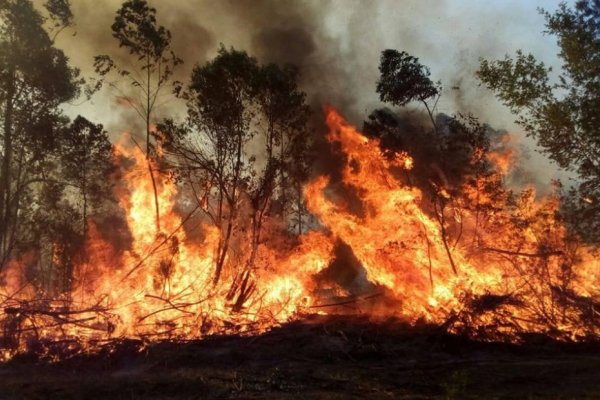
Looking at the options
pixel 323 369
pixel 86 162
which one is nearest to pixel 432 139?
pixel 323 369

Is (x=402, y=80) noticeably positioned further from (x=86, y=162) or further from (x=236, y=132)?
(x=86, y=162)

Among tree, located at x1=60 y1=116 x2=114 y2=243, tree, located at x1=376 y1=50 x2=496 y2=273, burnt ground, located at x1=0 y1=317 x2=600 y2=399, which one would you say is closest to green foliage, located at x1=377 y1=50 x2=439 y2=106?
tree, located at x1=376 y1=50 x2=496 y2=273

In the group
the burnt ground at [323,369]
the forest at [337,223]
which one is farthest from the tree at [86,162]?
the burnt ground at [323,369]

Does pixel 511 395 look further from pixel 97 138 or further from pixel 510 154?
pixel 97 138

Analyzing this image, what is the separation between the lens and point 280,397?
29.7 feet

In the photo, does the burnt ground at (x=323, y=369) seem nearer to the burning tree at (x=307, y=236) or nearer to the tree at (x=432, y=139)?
the burning tree at (x=307, y=236)

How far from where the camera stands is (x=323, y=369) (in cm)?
1132

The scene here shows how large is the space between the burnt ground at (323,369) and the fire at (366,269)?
3.37 feet

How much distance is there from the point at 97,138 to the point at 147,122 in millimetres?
7910

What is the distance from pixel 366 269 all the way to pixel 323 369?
7.39 metres

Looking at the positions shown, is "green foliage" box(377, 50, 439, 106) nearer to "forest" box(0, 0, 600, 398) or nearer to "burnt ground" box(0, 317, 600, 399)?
"forest" box(0, 0, 600, 398)

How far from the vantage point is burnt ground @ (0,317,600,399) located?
929 centimetres

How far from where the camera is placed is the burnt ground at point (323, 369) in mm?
9289

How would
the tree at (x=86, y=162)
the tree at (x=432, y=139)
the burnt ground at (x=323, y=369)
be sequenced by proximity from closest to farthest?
1. the burnt ground at (x=323, y=369)
2. the tree at (x=432, y=139)
3. the tree at (x=86, y=162)
